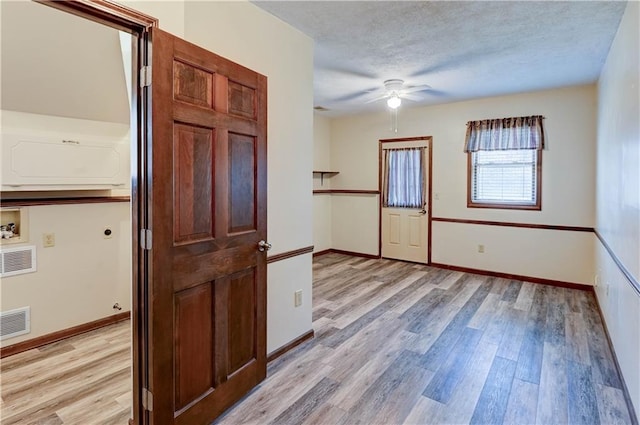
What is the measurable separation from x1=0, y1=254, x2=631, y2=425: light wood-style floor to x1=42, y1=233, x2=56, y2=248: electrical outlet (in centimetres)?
81

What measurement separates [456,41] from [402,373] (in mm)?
2655

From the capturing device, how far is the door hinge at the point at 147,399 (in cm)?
166

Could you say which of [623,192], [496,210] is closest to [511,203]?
[496,210]

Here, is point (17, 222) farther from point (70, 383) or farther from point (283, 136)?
point (283, 136)

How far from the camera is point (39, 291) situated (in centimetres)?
285

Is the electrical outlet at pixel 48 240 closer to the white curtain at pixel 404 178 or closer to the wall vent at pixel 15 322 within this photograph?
the wall vent at pixel 15 322

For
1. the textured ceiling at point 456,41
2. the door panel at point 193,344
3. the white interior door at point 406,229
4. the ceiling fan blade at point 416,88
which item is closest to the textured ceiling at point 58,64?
the textured ceiling at point 456,41

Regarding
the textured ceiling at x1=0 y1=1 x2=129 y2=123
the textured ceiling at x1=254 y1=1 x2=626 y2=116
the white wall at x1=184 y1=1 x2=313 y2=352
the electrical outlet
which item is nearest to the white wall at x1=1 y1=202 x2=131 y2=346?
the electrical outlet

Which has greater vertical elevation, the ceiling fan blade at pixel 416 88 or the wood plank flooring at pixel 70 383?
the ceiling fan blade at pixel 416 88

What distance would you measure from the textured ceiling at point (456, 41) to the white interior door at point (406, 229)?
1.60 meters

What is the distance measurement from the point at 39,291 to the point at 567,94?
5928mm

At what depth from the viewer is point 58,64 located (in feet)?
7.86

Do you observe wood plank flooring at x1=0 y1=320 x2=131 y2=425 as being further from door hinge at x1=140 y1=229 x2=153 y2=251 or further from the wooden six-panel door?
door hinge at x1=140 y1=229 x2=153 y2=251

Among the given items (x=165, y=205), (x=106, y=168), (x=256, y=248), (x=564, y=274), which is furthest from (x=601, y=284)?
(x=106, y=168)
